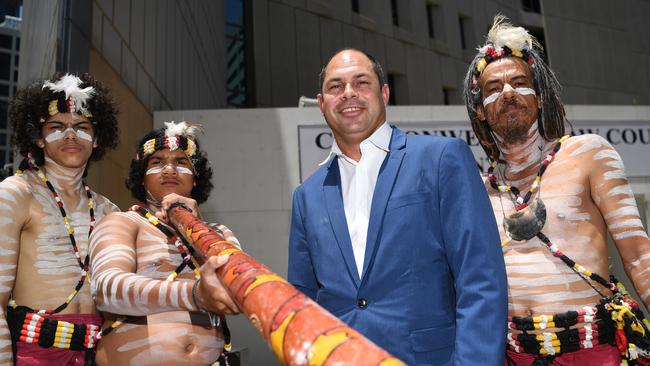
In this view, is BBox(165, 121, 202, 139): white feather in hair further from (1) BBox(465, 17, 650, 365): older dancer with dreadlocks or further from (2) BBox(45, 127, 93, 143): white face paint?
(1) BBox(465, 17, 650, 365): older dancer with dreadlocks

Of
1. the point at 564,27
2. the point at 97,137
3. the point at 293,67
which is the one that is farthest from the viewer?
the point at 564,27

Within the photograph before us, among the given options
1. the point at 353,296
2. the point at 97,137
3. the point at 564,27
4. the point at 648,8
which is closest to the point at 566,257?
the point at 353,296

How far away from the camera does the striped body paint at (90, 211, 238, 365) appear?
67.2 inches

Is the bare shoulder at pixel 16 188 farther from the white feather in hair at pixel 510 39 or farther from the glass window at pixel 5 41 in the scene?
the glass window at pixel 5 41

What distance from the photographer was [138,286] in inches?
64.4

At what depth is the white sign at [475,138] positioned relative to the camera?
22.3ft

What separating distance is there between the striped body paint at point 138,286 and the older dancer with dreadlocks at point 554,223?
4.41 feet

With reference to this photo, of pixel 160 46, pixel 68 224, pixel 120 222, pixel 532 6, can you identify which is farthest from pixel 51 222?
pixel 532 6

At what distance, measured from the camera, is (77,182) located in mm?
2543

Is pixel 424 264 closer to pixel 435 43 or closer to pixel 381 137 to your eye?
pixel 381 137

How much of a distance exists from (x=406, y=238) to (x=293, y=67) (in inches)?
461

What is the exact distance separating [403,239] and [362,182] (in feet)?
1.01

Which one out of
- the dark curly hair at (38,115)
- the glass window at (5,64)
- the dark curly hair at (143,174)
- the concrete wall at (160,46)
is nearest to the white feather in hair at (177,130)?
the dark curly hair at (143,174)

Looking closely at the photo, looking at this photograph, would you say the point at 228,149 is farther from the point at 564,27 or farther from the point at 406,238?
the point at 564,27
